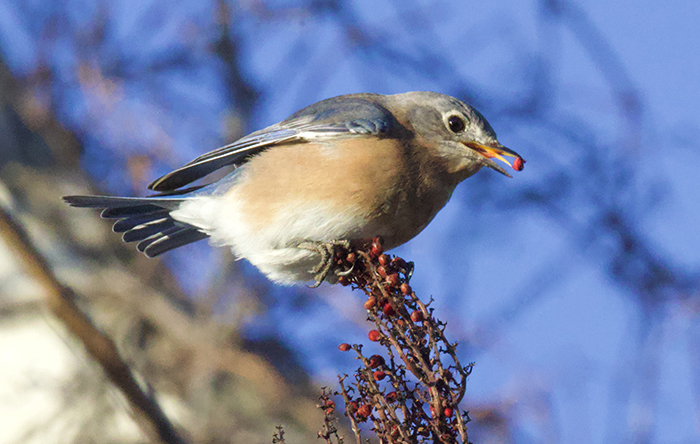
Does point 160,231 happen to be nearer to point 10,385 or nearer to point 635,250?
point 10,385

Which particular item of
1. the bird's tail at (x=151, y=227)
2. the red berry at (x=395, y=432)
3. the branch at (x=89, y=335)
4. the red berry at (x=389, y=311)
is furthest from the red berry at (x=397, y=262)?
the bird's tail at (x=151, y=227)

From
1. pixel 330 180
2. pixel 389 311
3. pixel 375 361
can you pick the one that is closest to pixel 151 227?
pixel 330 180

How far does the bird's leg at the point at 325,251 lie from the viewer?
3.59 metres

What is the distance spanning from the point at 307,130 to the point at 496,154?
1.08 metres

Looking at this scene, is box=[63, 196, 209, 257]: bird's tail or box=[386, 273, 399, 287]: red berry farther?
box=[63, 196, 209, 257]: bird's tail

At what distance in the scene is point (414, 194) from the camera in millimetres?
3807

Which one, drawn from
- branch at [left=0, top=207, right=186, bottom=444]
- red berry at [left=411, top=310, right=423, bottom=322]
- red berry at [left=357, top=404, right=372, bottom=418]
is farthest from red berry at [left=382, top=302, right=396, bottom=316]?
branch at [left=0, top=207, right=186, bottom=444]

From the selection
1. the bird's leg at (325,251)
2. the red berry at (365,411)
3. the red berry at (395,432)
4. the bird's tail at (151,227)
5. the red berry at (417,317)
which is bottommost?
the red berry at (395,432)

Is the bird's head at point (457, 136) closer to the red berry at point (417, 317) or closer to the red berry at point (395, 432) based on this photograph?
the red berry at point (417, 317)

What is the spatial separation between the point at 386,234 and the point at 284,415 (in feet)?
10.2

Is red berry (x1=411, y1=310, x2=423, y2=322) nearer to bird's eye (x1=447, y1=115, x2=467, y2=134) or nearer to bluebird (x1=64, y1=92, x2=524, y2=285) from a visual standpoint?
bluebird (x1=64, y1=92, x2=524, y2=285)

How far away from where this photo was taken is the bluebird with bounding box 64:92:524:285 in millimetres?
3686

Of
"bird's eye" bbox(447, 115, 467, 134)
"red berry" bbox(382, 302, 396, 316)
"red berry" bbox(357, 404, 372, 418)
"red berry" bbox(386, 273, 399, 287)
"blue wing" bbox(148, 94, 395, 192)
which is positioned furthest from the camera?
"bird's eye" bbox(447, 115, 467, 134)

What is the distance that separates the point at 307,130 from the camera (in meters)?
4.07
